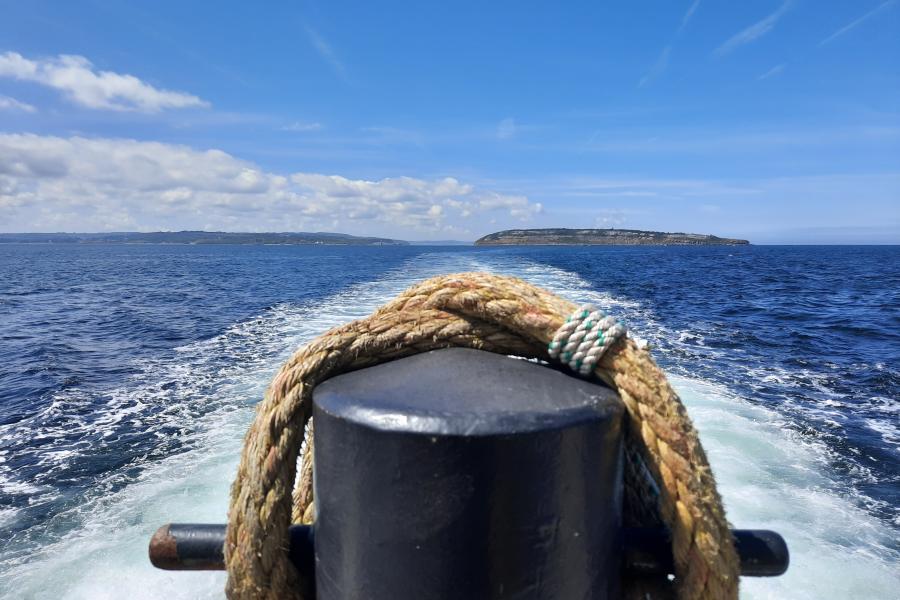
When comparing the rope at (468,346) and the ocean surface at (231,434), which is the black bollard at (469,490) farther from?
the ocean surface at (231,434)

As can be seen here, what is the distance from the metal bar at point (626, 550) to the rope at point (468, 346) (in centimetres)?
3

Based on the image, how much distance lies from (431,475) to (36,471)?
7.69 metres

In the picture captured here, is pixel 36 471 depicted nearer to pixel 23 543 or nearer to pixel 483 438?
pixel 23 543

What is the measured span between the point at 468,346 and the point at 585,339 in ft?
0.75

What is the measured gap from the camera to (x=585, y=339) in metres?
1.01

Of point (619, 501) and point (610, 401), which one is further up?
point (610, 401)

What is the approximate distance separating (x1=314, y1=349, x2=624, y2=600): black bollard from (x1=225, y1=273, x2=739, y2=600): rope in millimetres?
95

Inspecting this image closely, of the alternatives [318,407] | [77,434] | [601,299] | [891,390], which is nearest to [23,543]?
[77,434]

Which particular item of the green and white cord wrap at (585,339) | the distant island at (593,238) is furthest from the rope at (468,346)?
the distant island at (593,238)

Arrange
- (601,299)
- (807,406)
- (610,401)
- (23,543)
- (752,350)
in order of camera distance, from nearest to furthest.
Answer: (610,401) < (23,543) < (807,406) < (752,350) < (601,299)

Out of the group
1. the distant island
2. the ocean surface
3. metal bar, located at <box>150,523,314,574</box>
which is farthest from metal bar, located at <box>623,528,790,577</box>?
the distant island

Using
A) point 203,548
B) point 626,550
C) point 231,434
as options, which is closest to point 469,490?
point 626,550

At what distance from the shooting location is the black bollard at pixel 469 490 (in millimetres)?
797

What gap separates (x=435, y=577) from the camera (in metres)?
0.81
